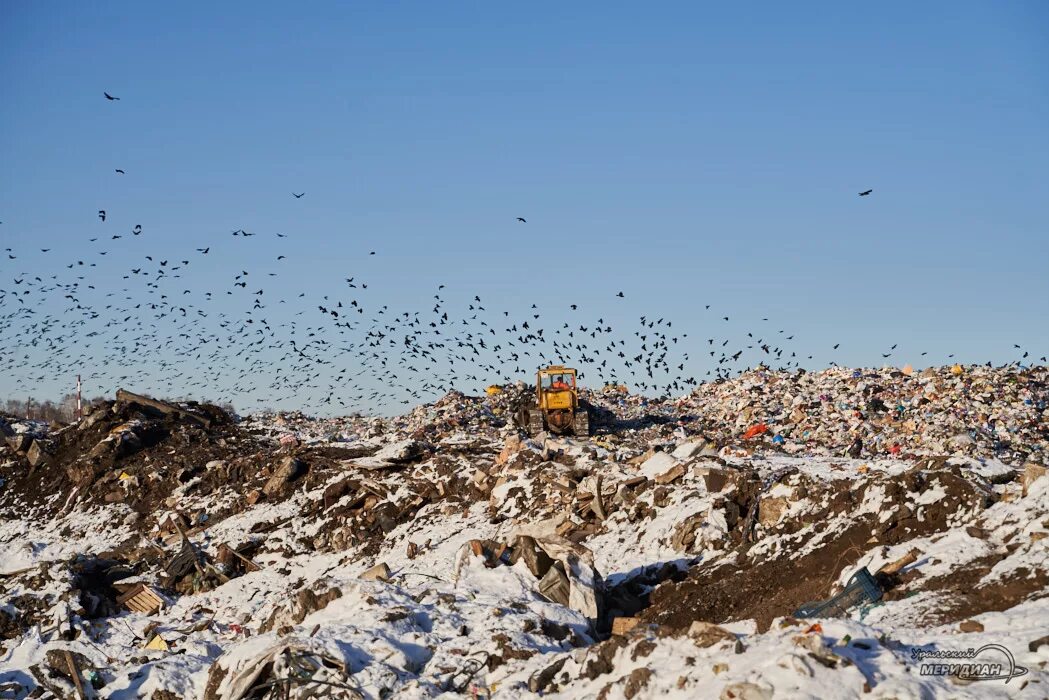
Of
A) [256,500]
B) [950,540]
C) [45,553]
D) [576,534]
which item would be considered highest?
[950,540]

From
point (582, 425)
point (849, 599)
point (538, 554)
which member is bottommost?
point (582, 425)

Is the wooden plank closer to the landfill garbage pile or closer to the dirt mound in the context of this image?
the landfill garbage pile

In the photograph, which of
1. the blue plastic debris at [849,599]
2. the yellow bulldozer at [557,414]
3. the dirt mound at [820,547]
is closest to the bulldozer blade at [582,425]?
the yellow bulldozer at [557,414]

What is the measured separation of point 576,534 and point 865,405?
→ 33.6ft

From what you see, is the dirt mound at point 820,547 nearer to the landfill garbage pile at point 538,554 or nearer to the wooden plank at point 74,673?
the landfill garbage pile at point 538,554

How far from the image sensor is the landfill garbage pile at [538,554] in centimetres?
692

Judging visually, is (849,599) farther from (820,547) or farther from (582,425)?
(582,425)

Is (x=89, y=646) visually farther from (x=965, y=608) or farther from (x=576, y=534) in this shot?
(x=965, y=608)

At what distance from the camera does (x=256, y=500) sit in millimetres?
16688

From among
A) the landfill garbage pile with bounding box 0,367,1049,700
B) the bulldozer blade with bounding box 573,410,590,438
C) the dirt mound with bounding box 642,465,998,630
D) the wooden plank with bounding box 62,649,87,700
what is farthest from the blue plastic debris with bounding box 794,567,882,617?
the bulldozer blade with bounding box 573,410,590,438

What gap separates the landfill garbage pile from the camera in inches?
273

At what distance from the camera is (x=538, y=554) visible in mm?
10375

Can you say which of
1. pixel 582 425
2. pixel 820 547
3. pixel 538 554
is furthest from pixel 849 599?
pixel 582 425

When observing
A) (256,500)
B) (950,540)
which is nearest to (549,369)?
(256,500)
